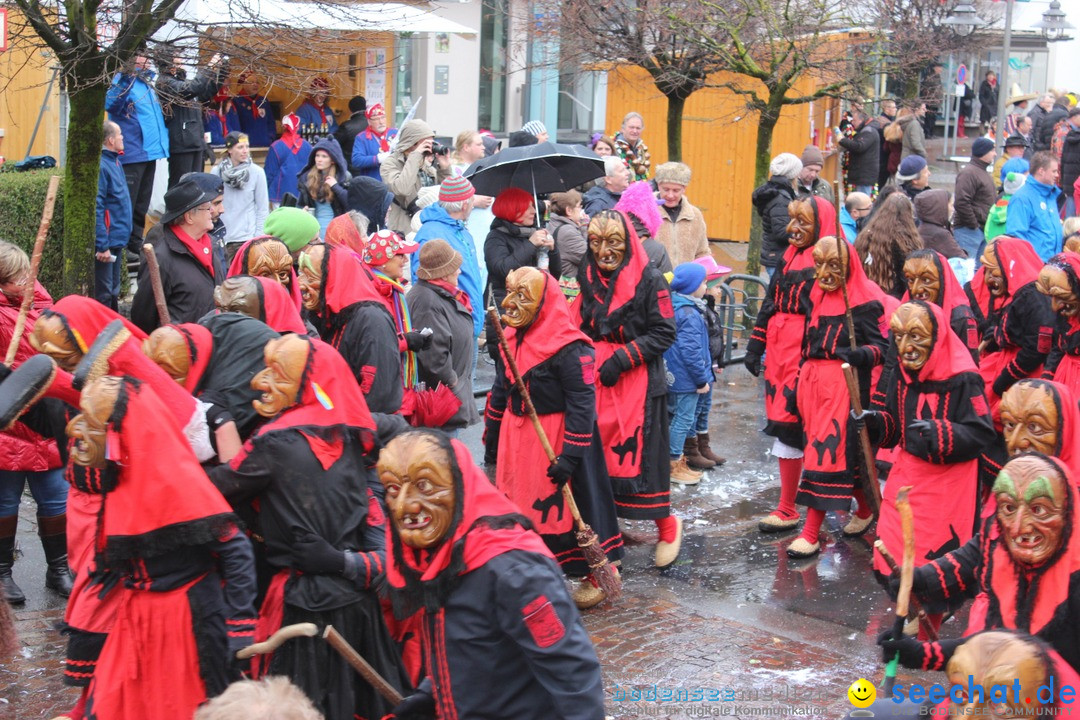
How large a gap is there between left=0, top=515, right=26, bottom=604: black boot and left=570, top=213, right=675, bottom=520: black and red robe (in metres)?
3.17

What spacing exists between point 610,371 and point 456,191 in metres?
2.71

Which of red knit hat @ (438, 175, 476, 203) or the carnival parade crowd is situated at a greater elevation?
red knit hat @ (438, 175, 476, 203)

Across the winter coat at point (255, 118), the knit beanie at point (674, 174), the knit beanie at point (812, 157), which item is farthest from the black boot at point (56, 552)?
the winter coat at point (255, 118)

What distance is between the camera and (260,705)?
308 centimetres

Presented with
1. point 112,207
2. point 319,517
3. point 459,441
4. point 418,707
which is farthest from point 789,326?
point 112,207

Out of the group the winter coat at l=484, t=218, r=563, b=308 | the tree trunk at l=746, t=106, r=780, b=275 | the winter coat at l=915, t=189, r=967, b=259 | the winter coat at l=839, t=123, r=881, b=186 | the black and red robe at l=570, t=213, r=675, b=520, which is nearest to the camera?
the black and red robe at l=570, t=213, r=675, b=520

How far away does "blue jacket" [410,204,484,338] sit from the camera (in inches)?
365

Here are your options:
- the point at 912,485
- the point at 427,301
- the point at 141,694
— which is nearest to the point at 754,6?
the point at 427,301

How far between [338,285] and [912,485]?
9.82 ft

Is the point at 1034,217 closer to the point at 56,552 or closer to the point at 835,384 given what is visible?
the point at 835,384

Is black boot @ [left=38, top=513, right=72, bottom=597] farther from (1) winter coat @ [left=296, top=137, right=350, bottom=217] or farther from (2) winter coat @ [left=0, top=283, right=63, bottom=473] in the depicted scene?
(1) winter coat @ [left=296, top=137, right=350, bottom=217]

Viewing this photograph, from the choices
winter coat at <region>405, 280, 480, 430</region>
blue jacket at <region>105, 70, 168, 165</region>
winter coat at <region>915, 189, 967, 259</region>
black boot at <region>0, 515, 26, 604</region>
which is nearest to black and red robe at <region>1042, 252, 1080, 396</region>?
winter coat at <region>405, 280, 480, 430</region>

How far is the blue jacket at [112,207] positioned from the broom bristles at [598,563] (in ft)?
18.6

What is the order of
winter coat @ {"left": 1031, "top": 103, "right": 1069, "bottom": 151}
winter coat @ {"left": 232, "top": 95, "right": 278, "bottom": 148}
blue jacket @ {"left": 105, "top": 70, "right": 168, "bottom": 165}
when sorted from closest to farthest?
blue jacket @ {"left": 105, "top": 70, "right": 168, "bottom": 165}, winter coat @ {"left": 232, "top": 95, "right": 278, "bottom": 148}, winter coat @ {"left": 1031, "top": 103, "right": 1069, "bottom": 151}
